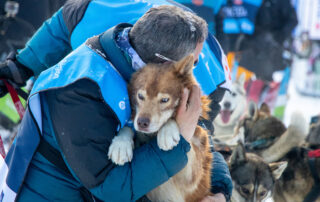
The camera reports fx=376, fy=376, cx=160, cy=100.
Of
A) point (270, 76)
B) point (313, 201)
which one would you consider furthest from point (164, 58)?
point (270, 76)

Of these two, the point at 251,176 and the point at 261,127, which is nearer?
the point at 251,176

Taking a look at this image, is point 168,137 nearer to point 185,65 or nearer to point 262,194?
point 185,65

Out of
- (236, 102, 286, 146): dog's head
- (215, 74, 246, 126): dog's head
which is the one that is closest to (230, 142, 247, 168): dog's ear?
(236, 102, 286, 146): dog's head

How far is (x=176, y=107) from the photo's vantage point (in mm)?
1500

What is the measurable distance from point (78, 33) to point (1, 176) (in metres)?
0.78

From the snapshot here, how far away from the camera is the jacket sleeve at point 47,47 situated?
210 centimetres

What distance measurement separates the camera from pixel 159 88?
57.5 inches

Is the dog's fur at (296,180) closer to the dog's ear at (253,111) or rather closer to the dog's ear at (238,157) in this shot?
the dog's ear at (238,157)

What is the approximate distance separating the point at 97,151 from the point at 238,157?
1.52m

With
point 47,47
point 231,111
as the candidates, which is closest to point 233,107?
point 231,111

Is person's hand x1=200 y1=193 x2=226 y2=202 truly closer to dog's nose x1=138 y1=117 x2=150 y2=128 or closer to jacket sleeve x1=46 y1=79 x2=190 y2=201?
jacket sleeve x1=46 y1=79 x2=190 y2=201

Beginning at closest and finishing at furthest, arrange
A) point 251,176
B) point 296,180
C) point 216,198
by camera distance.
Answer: point 216,198 → point 251,176 → point 296,180

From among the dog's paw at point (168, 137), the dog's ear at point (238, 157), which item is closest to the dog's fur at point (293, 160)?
the dog's ear at point (238, 157)

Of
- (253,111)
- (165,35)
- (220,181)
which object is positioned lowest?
(253,111)
